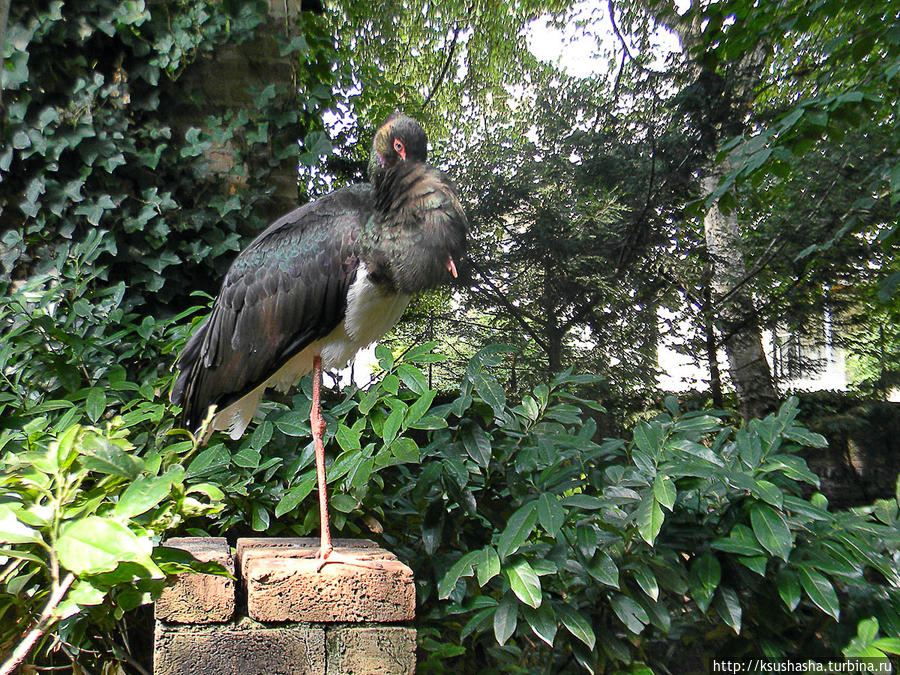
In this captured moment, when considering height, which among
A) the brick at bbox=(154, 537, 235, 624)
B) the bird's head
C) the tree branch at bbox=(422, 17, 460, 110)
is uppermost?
the tree branch at bbox=(422, 17, 460, 110)

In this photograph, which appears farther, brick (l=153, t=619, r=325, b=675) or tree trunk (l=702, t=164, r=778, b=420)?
tree trunk (l=702, t=164, r=778, b=420)

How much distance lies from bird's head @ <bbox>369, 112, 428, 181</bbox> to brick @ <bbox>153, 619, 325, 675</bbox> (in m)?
1.20

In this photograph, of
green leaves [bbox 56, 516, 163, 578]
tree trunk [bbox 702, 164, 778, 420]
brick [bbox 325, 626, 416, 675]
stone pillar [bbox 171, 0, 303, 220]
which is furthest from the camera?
tree trunk [bbox 702, 164, 778, 420]

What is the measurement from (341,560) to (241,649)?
0.26 m

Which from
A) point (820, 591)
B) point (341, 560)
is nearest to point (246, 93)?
point (341, 560)

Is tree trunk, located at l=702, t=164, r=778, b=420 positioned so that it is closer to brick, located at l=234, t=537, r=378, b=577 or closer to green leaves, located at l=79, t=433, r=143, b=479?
brick, located at l=234, t=537, r=378, b=577

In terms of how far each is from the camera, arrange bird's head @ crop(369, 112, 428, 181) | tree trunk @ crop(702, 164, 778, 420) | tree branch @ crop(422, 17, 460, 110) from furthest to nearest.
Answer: tree branch @ crop(422, 17, 460, 110)
tree trunk @ crop(702, 164, 778, 420)
bird's head @ crop(369, 112, 428, 181)

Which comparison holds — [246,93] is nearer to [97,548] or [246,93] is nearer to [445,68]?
[97,548]

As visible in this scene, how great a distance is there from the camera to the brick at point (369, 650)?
140 centimetres

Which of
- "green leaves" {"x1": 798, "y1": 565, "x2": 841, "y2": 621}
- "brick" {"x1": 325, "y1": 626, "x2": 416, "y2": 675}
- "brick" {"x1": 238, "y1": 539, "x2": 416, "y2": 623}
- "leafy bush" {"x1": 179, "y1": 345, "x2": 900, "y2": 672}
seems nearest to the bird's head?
"leafy bush" {"x1": 179, "y1": 345, "x2": 900, "y2": 672}

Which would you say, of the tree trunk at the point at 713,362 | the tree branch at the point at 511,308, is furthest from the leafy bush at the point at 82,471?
the tree trunk at the point at 713,362

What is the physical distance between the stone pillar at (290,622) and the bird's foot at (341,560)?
1 centimetres

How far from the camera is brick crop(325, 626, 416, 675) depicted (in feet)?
4.59

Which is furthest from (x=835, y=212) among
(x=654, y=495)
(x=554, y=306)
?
(x=654, y=495)
